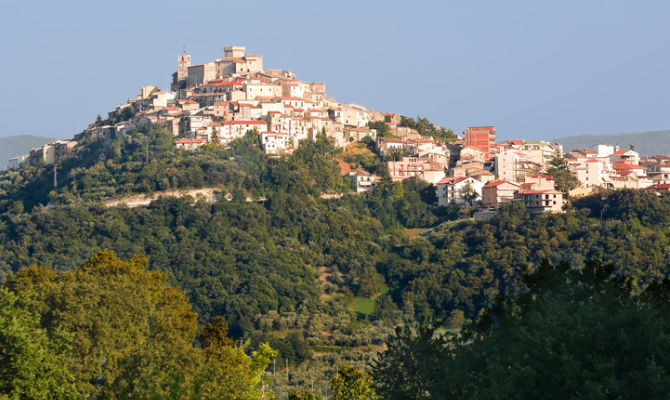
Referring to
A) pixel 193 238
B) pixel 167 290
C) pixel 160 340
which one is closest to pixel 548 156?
pixel 193 238

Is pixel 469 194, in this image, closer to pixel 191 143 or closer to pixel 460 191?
pixel 460 191

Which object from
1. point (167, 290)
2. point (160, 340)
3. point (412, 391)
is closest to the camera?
point (412, 391)

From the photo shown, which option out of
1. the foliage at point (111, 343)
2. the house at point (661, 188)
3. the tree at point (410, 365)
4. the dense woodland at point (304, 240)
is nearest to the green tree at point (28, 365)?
the foliage at point (111, 343)

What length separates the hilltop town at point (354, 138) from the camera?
75312 millimetres

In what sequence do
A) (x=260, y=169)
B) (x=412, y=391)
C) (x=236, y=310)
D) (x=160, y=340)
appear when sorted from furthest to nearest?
(x=260, y=169), (x=236, y=310), (x=160, y=340), (x=412, y=391)

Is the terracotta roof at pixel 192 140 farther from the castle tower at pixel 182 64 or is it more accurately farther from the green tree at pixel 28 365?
the green tree at pixel 28 365

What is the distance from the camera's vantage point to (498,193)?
7250 centimetres

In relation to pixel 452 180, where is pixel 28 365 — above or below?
below

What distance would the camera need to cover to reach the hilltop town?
7531cm

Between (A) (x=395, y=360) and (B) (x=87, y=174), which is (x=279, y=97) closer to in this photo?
(B) (x=87, y=174)

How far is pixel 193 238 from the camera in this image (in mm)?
69188

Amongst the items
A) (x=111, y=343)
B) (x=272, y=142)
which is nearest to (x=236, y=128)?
(x=272, y=142)

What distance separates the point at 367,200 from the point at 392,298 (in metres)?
11.6

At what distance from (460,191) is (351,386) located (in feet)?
123
